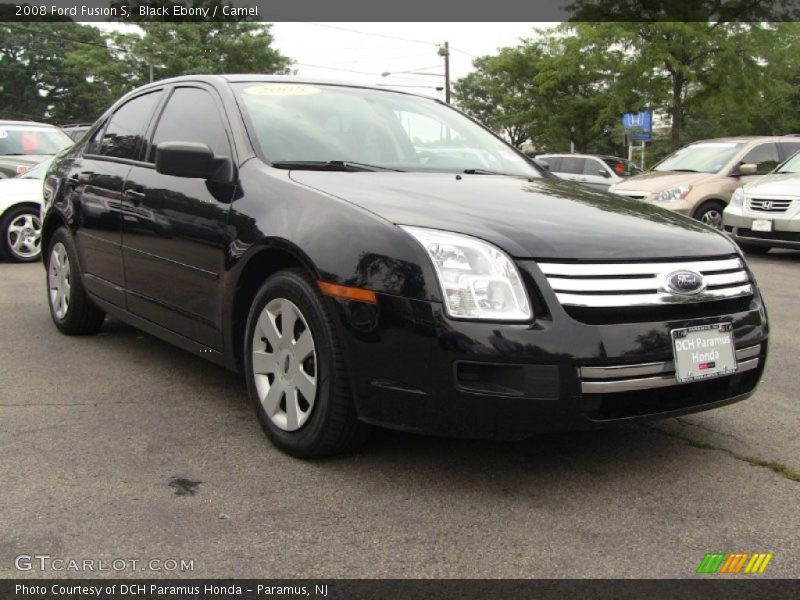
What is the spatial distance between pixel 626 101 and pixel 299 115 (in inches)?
979

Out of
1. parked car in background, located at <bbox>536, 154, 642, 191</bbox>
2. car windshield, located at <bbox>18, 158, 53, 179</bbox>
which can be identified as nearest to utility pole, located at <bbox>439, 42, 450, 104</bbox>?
parked car in background, located at <bbox>536, 154, 642, 191</bbox>

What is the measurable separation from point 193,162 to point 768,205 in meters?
8.16

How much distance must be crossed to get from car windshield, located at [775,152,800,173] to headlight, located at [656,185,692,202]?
44.8 inches

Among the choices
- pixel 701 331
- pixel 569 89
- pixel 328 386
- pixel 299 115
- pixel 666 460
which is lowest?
pixel 666 460

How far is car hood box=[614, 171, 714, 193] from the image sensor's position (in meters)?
11.4

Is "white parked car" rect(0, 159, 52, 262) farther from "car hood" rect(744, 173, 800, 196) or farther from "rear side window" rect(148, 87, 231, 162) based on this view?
"car hood" rect(744, 173, 800, 196)

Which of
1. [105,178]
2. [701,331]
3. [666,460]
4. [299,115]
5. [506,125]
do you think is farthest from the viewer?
[506,125]

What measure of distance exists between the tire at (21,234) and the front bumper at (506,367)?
7437 millimetres

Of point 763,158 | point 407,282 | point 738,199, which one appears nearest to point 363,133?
point 407,282

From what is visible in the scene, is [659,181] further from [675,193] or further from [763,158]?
[763,158]

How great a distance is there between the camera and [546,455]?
3.26 meters

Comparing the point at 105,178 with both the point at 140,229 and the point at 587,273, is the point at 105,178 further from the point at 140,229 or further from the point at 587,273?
the point at 587,273

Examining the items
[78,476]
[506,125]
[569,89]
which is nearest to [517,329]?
[78,476]
